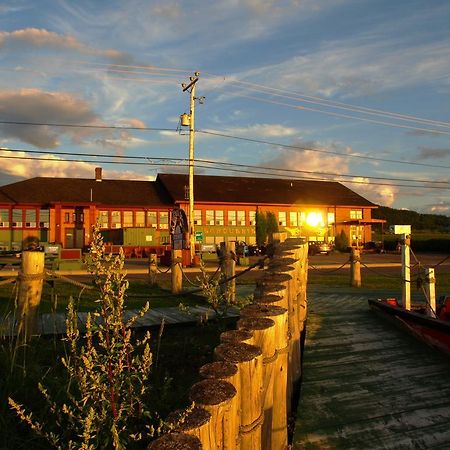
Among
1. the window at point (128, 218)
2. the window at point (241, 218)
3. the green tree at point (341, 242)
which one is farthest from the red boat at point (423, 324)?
the green tree at point (341, 242)

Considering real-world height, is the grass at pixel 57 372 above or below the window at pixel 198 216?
below

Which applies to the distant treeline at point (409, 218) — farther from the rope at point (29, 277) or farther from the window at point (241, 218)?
the rope at point (29, 277)

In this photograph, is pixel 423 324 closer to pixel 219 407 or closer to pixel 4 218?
pixel 219 407

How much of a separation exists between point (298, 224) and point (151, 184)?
1709 cm

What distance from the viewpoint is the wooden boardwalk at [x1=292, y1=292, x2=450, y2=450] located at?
4.12m

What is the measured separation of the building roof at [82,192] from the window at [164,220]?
1025mm

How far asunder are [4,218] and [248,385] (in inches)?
1820

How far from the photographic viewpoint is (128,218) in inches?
1874

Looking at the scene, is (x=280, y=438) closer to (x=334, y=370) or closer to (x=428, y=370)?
(x=334, y=370)

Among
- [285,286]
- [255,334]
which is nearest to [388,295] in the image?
[285,286]

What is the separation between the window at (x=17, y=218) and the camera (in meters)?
44.2

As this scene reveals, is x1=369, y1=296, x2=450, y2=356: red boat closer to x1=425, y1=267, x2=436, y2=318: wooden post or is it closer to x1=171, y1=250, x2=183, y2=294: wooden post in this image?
x1=425, y1=267, x2=436, y2=318: wooden post

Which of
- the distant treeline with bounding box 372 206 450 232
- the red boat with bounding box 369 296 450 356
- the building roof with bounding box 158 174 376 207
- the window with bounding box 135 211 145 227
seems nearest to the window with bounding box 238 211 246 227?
the building roof with bounding box 158 174 376 207

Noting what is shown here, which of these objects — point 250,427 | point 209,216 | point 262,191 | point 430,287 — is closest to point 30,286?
point 250,427
